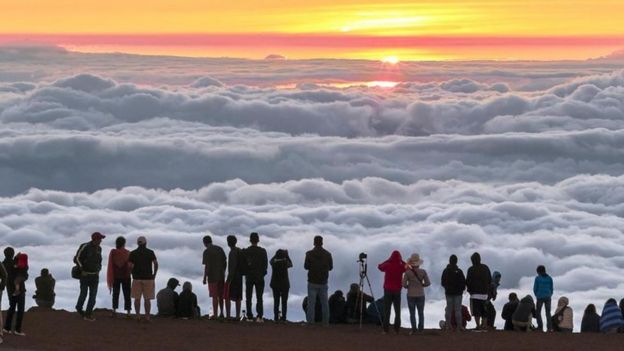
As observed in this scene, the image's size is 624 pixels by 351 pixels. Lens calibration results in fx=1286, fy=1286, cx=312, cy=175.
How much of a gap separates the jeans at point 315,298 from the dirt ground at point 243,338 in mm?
269

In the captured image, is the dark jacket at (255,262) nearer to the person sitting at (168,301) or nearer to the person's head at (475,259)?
the person sitting at (168,301)

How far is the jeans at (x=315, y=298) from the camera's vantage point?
79.0 feet

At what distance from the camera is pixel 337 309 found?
82.9 ft

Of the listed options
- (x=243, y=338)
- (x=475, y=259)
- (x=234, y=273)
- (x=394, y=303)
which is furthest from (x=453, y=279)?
(x=234, y=273)

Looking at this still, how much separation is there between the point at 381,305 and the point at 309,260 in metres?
2.09

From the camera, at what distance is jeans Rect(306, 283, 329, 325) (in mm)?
24094

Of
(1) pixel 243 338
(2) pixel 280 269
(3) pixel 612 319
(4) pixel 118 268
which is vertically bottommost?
(1) pixel 243 338

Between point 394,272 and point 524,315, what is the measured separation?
11.0ft

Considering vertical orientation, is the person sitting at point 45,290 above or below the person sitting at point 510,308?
above

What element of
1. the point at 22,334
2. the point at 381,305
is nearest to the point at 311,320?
the point at 381,305

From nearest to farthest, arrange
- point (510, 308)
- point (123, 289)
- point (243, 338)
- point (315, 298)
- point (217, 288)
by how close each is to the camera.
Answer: point (243, 338) → point (123, 289) → point (315, 298) → point (217, 288) → point (510, 308)

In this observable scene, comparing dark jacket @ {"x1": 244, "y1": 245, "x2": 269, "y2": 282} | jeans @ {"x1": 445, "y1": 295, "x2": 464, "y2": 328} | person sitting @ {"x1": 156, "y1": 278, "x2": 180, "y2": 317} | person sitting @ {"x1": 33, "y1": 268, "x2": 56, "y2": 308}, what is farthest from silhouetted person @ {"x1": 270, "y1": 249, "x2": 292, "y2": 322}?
person sitting @ {"x1": 33, "y1": 268, "x2": 56, "y2": 308}

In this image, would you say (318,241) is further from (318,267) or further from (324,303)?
(324,303)

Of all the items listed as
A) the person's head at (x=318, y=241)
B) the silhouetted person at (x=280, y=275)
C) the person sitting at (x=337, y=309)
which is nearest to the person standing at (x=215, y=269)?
the silhouetted person at (x=280, y=275)
